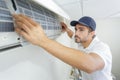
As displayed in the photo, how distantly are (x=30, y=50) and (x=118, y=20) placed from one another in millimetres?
3228

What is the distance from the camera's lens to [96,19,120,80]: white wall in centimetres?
427

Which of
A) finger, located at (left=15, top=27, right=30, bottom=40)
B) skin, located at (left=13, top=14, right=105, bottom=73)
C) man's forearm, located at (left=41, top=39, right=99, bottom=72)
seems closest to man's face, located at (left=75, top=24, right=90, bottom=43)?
skin, located at (left=13, top=14, right=105, bottom=73)

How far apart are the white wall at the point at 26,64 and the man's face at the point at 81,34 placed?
0.48 meters

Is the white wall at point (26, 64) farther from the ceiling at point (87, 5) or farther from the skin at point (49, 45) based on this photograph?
the ceiling at point (87, 5)

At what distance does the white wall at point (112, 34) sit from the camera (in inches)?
168

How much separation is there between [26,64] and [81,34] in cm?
84

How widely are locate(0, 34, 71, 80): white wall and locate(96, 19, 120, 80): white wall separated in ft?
7.76

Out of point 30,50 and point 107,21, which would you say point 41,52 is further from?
point 107,21

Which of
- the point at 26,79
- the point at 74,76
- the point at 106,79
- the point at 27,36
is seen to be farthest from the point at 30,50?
the point at 74,76

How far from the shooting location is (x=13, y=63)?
1258mm

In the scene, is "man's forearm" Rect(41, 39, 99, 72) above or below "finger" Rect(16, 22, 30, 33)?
below

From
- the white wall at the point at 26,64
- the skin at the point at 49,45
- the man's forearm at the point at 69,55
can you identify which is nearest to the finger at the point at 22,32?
the skin at the point at 49,45

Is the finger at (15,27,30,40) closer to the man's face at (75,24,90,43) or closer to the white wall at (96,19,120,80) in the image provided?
the man's face at (75,24,90,43)

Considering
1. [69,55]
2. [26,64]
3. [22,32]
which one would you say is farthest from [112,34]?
[22,32]
